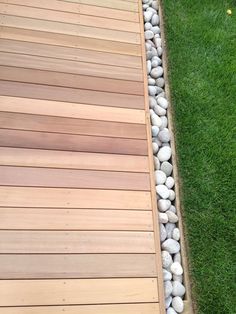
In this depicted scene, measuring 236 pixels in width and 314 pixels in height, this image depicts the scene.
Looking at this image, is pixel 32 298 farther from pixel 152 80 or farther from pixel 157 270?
pixel 152 80

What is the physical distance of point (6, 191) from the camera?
6.83 ft

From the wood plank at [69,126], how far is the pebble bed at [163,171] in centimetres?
19

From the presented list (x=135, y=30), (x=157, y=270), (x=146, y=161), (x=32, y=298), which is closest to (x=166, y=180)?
Answer: (x=146, y=161)

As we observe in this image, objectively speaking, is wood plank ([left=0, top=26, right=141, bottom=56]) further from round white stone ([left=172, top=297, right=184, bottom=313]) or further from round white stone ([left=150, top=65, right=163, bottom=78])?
round white stone ([left=172, top=297, right=184, bottom=313])

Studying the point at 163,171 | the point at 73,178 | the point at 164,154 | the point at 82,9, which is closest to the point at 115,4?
the point at 82,9

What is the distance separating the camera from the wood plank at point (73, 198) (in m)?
2.08

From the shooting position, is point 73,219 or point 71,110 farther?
point 71,110

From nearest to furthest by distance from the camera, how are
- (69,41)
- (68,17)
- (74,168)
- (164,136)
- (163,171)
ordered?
(74,168) < (163,171) < (164,136) < (69,41) < (68,17)

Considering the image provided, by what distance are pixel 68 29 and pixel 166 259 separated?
1896 millimetres

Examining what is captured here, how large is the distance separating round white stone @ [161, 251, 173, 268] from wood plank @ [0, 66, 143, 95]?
3.82ft

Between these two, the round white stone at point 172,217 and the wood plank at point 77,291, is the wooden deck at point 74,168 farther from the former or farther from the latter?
the round white stone at point 172,217

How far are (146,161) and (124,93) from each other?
1.91 ft

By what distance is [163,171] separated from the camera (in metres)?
2.47

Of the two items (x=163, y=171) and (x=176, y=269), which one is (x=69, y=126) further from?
(x=176, y=269)
